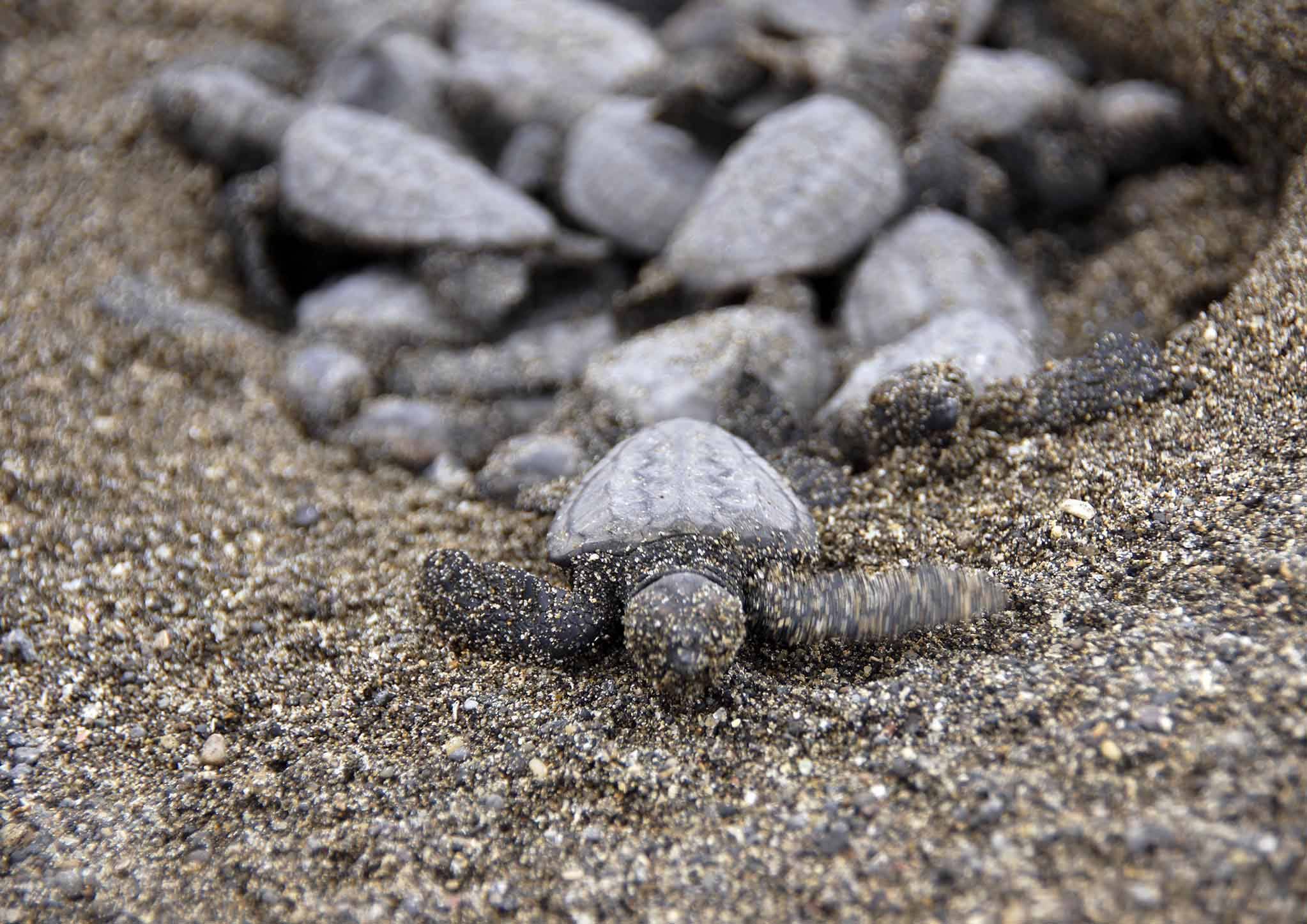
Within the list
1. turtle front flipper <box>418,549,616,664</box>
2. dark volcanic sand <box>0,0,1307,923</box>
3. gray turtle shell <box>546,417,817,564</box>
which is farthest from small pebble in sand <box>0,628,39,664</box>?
gray turtle shell <box>546,417,817,564</box>

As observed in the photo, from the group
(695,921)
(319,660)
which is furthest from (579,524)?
(695,921)

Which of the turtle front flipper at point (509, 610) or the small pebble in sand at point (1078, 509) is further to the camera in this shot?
→ the small pebble in sand at point (1078, 509)

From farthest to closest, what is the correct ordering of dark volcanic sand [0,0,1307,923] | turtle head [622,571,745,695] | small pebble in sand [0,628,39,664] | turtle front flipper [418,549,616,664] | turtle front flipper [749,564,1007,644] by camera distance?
small pebble in sand [0,628,39,664] → turtle front flipper [418,549,616,664] → turtle front flipper [749,564,1007,644] → turtle head [622,571,745,695] → dark volcanic sand [0,0,1307,923]

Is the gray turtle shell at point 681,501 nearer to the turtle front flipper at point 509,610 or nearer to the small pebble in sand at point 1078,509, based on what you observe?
the turtle front flipper at point 509,610

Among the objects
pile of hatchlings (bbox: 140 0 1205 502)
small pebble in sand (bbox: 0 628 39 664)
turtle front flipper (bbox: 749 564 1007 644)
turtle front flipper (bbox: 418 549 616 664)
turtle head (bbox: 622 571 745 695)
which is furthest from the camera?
pile of hatchlings (bbox: 140 0 1205 502)

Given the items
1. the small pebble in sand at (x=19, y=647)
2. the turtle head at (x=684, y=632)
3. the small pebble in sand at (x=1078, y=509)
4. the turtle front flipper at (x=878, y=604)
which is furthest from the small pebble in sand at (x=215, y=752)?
the small pebble in sand at (x=1078, y=509)

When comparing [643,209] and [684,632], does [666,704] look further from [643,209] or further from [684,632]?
[643,209]

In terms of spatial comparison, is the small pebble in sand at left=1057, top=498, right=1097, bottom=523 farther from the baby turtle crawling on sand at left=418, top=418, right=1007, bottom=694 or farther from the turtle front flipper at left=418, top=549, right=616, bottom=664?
the turtle front flipper at left=418, top=549, right=616, bottom=664

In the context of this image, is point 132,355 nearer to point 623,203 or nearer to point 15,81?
point 623,203
